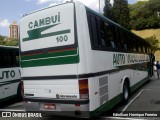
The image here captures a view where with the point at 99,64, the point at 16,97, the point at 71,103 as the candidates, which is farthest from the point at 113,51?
the point at 16,97

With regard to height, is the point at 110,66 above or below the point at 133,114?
above

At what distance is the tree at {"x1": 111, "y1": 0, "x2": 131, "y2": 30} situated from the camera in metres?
69.3

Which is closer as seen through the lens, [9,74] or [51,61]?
[51,61]

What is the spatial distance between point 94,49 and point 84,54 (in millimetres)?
555

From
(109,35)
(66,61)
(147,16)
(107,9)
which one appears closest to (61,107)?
(66,61)

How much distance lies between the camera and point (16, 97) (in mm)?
12156

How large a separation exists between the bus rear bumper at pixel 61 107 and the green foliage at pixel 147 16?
256 feet

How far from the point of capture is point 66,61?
7102 mm

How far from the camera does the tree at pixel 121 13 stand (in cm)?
6931

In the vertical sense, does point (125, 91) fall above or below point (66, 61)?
below

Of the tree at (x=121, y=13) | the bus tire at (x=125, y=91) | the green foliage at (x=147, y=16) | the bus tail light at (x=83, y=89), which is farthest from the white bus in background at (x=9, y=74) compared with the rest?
the green foliage at (x=147, y=16)

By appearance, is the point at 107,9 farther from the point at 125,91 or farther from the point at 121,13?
the point at 125,91

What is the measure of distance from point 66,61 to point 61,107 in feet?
4.11

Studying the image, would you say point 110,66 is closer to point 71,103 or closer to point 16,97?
point 71,103
